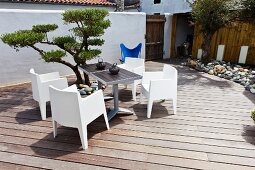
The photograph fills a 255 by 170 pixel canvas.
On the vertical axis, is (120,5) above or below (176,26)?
above

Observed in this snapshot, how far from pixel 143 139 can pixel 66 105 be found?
1.08 metres

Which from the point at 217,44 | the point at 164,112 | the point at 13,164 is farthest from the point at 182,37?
the point at 13,164

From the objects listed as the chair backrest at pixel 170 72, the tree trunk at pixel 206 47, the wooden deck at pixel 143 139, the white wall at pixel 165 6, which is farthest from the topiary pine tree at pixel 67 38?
the white wall at pixel 165 6

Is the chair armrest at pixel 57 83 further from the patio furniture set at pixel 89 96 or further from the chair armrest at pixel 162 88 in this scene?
the chair armrest at pixel 162 88

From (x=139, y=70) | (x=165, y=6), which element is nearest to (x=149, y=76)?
(x=139, y=70)

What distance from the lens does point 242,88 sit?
195 inches

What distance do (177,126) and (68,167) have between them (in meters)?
1.64

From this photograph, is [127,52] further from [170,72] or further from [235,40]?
[235,40]

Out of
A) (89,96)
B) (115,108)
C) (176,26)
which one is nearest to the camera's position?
(89,96)

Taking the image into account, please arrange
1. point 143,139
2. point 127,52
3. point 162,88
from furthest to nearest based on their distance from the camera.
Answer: point 127,52 < point 162,88 < point 143,139

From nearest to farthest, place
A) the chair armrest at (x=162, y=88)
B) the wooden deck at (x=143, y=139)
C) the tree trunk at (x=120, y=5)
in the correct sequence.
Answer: the wooden deck at (x=143, y=139) → the chair armrest at (x=162, y=88) → the tree trunk at (x=120, y=5)

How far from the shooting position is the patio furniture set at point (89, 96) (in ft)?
8.30

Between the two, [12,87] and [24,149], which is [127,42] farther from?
[24,149]

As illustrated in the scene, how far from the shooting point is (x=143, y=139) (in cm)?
279
